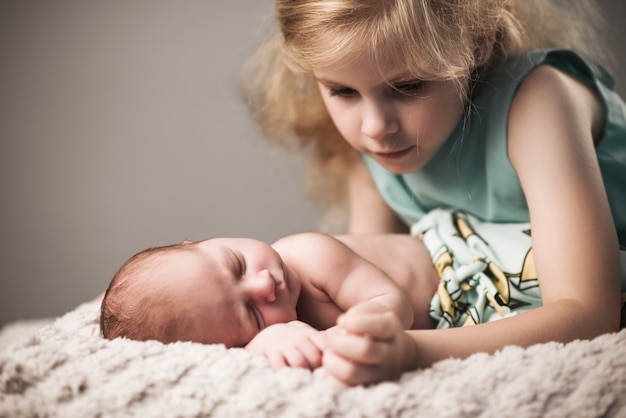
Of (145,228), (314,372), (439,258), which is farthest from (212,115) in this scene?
(314,372)

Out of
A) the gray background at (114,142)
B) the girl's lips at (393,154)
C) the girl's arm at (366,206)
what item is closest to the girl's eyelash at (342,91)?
the girl's lips at (393,154)

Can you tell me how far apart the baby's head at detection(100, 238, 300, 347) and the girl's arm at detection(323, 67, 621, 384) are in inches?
8.0

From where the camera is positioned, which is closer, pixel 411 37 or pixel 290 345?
pixel 290 345

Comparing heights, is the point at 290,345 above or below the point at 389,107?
below

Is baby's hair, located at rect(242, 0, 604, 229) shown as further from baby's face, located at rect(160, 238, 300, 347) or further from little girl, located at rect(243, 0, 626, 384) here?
baby's face, located at rect(160, 238, 300, 347)

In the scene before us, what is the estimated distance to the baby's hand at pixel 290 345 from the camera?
0.67m

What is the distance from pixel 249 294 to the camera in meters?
0.81

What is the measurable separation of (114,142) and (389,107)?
1174mm

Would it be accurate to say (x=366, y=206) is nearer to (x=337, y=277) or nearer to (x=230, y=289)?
(x=337, y=277)

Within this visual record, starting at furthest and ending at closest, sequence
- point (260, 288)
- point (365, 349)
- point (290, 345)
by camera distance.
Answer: point (260, 288)
point (290, 345)
point (365, 349)

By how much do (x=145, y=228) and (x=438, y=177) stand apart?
1.03m

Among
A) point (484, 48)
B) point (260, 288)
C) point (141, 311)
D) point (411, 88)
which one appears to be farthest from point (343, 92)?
point (141, 311)

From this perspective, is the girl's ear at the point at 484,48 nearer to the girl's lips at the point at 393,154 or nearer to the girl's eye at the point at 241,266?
the girl's lips at the point at 393,154

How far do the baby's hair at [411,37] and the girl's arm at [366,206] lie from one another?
12 cm
